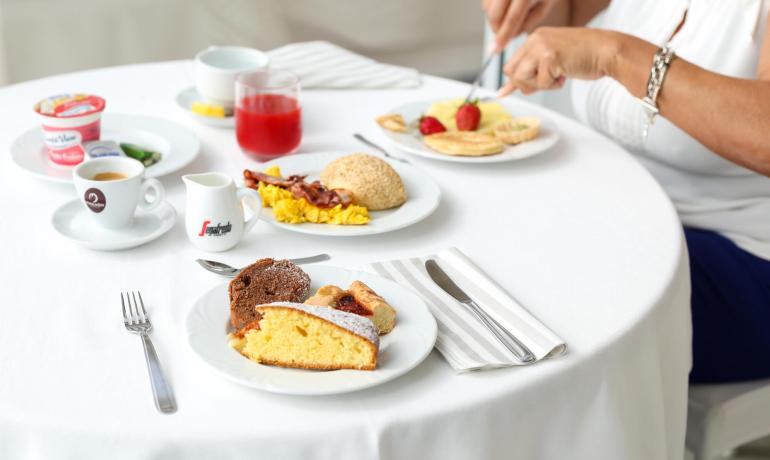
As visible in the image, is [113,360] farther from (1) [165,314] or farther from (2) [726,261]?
(2) [726,261]

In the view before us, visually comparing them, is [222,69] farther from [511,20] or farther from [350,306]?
[350,306]

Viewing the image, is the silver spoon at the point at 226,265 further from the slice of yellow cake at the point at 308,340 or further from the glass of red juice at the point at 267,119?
the glass of red juice at the point at 267,119

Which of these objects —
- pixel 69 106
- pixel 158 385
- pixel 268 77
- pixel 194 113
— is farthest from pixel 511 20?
pixel 158 385

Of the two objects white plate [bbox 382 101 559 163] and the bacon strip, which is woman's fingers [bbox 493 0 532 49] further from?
the bacon strip

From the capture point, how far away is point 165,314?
3.31ft

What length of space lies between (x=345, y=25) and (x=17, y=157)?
8.04 ft

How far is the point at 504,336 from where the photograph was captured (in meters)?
0.97

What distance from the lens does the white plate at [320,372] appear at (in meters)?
0.85

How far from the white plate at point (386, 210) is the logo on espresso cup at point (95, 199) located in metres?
0.21

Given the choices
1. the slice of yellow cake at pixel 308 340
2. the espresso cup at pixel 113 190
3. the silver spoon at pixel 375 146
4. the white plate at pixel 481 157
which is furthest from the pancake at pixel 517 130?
the slice of yellow cake at pixel 308 340

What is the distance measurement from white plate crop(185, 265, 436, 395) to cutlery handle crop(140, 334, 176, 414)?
0.14ft

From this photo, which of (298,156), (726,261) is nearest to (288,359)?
(298,156)

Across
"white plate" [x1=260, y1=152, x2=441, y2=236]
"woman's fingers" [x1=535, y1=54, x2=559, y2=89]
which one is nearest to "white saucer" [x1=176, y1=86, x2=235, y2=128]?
"white plate" [x1=260, y1=152, x2=441, y2=236]

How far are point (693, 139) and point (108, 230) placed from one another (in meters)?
1.03
